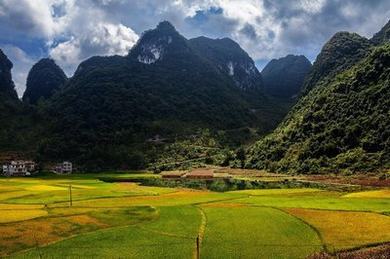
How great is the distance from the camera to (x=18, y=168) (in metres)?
160

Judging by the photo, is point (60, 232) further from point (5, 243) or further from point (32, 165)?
point (32, 165)

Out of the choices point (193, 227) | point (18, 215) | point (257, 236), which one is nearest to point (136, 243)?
point (193, 227)

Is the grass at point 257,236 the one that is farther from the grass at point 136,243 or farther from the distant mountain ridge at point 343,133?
the distant mountain ridge at point 343,133

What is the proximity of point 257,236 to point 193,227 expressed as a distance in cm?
701

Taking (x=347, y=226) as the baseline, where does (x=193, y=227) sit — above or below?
above

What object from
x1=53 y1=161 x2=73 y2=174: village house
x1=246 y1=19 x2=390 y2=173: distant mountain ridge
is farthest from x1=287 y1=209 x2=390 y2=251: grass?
x1=53 y1=161 x2=73 y2=174: village house

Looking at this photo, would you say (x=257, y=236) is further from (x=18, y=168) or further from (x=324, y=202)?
(x=18, y=168)

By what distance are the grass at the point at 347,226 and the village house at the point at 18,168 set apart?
12026cm

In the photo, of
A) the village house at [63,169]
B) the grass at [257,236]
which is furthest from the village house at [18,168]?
the grass at [257,236]

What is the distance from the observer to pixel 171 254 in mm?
35781

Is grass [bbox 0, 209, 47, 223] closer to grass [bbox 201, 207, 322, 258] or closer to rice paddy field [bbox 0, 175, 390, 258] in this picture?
rice paddy field [bbox 0, 175, 390, 258]

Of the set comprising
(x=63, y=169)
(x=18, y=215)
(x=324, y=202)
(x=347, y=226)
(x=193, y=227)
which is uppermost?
(x=63, y=169)

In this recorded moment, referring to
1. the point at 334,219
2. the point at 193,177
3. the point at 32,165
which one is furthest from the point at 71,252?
the point at 32,165

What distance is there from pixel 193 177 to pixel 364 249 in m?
94.0
